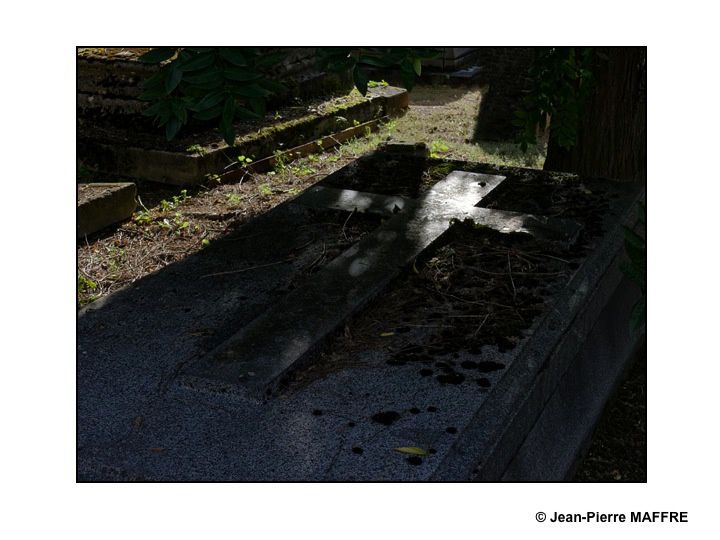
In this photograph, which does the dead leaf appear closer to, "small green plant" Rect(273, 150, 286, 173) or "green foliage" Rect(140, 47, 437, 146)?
"green foliage" Rect(140, 47, 437, 146)

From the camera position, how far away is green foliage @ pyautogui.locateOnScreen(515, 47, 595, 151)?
5203 millimetres

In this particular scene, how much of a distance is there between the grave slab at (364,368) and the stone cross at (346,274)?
0.04 m

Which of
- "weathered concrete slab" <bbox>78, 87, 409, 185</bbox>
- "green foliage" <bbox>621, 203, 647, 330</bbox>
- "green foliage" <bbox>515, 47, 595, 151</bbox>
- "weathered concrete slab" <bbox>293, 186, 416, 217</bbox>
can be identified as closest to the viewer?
"green foliage" <bbox>621, 203, 647, 330</bbox>

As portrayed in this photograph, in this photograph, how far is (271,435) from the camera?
2.91 meters

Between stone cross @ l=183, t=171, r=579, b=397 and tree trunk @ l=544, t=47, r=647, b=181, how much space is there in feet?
2.78

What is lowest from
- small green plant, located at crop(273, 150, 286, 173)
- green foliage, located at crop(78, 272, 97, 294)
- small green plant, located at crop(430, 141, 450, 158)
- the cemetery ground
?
green foliage, located at crop(78, 272, 97, 294)

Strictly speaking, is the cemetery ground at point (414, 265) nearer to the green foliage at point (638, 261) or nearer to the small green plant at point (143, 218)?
the small green plant at point (143, 218)

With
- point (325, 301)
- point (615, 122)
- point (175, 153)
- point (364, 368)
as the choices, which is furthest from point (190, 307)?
point (615, 122)

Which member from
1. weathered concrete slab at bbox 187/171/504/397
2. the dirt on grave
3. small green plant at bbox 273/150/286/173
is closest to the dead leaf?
the dirt on grave

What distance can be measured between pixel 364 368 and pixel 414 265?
91cm

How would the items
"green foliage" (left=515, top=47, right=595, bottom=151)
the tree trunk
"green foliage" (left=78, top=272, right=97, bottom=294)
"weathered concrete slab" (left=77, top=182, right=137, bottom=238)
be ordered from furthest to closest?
the tree trunk, "weathered concrete slab" (left=77, top=182, right=137, bottom=238), "green foliage" (left=515, top=47, right=595, bottom=151), "green foliage" (left=78, top=272, right=97, bottom=294)

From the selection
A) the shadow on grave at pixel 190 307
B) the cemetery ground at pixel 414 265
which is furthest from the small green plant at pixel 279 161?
the shadow on grave at pixel 190 307

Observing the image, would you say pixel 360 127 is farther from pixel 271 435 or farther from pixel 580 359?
pixel 271 435

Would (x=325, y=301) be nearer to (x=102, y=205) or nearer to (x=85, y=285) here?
(x=85, y=285)
